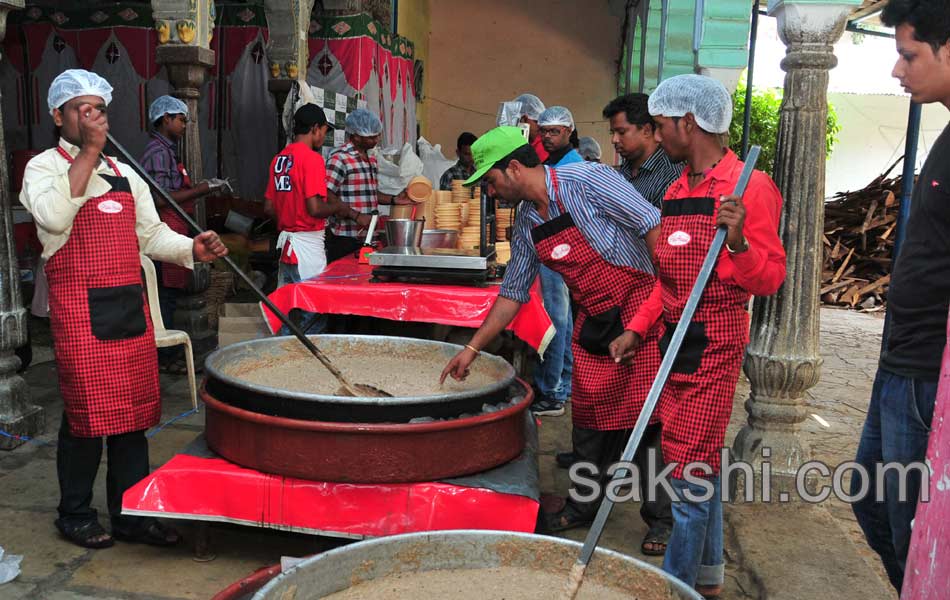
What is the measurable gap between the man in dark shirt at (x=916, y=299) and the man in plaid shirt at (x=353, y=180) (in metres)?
3.68

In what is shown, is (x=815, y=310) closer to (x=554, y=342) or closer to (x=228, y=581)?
(x=554, y=342)

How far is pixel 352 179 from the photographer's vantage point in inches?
207

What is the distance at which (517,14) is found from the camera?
13883 millimetres

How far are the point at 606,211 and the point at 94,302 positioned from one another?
1.83m

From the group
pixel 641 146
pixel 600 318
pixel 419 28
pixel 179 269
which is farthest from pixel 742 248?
pixel 419 28

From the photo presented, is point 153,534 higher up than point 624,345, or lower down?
lower down

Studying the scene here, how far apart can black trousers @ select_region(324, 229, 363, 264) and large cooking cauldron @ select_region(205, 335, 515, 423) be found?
1.94 metres

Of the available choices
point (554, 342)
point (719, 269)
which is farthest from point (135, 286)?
point (554, 342)

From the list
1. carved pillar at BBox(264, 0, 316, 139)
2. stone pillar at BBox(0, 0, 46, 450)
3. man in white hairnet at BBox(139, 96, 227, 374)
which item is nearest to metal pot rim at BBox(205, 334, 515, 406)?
stone pillar at BBox(0, 0, 46, 450)

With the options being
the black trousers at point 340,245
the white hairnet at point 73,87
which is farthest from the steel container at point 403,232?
the white hairnet at point 73,87

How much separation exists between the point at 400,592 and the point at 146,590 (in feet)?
4.18

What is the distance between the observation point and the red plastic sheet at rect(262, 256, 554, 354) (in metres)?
4.09

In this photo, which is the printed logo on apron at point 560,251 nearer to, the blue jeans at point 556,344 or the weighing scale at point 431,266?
the weighing scale at point 431,266

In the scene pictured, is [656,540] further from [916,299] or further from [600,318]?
[916,299]
